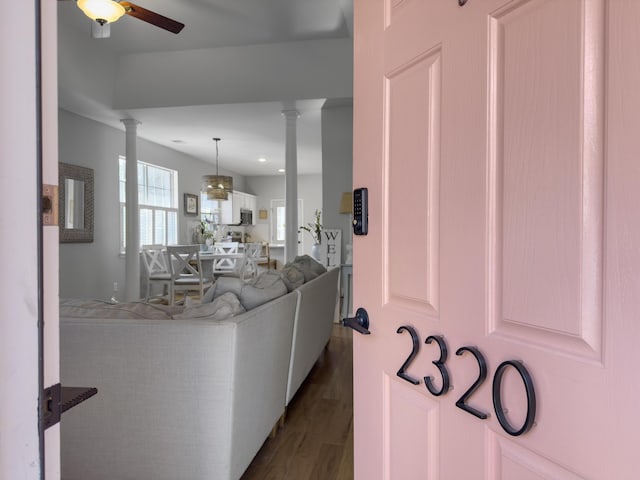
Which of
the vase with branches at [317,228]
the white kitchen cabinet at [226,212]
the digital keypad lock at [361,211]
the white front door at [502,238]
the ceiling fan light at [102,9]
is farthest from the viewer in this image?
the white kitchen cabinet at [226,212]

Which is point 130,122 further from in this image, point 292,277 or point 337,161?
point 292,277

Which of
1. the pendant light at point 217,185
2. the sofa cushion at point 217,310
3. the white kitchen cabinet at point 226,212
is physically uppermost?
the pendant light at point 217,185

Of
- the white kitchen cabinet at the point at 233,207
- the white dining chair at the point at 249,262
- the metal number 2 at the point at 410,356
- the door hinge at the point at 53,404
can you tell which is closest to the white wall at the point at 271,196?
the white kitchen cabinet at the point at 233,207

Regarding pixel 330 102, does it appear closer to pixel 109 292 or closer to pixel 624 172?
pixel 109 292

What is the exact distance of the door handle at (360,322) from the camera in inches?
40.5

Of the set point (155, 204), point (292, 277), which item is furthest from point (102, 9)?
point (155, 204)

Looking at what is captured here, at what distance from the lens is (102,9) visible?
8.64 feet

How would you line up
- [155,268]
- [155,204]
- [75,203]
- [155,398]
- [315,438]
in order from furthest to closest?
[155,204] < [155,268] < [75,203] < [315,438] < [155,398]

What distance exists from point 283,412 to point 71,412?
1.13 m

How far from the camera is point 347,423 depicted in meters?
2.39

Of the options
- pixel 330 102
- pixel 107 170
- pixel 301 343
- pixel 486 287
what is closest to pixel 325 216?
pixel 330 102

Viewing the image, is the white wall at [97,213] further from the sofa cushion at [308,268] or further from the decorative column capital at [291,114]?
A: the sofa cushion at [308,268]

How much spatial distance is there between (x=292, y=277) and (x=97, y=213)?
13.3 feet

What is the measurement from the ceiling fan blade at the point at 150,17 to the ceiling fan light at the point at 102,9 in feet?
0.33
